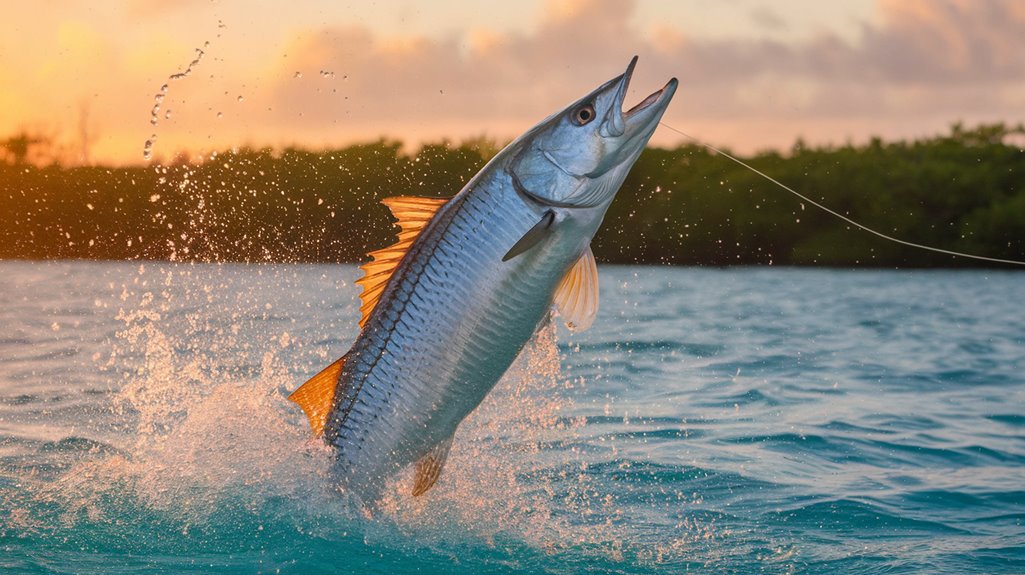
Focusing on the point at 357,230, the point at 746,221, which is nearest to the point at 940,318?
the point at 357,230

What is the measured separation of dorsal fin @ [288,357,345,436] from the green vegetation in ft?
67.2

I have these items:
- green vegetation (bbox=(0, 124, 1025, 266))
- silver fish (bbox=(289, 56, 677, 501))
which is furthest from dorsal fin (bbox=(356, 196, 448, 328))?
green vegetation (bbox=(0, 124, 1025, 266))

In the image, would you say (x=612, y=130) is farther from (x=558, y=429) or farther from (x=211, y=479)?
(x=558, y=429)

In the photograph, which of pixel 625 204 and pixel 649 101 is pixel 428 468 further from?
pixel 625 204

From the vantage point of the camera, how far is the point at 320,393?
5090mm

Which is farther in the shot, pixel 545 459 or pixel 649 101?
pixel 545 459

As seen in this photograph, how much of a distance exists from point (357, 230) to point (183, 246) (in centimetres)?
521

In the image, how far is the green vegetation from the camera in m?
31.5

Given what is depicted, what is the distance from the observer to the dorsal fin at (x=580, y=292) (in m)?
4.82

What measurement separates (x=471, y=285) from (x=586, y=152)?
2.47 feet

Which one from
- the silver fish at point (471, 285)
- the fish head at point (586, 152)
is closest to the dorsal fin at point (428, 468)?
the silver fish at point (471, 285)

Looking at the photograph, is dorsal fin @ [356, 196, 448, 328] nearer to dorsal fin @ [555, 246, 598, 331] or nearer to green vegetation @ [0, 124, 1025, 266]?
dorsal fin @ [555, 246, 598, 331]

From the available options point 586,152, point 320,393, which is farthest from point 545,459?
point 586,152

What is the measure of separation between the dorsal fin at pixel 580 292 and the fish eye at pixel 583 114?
1.84 ft
